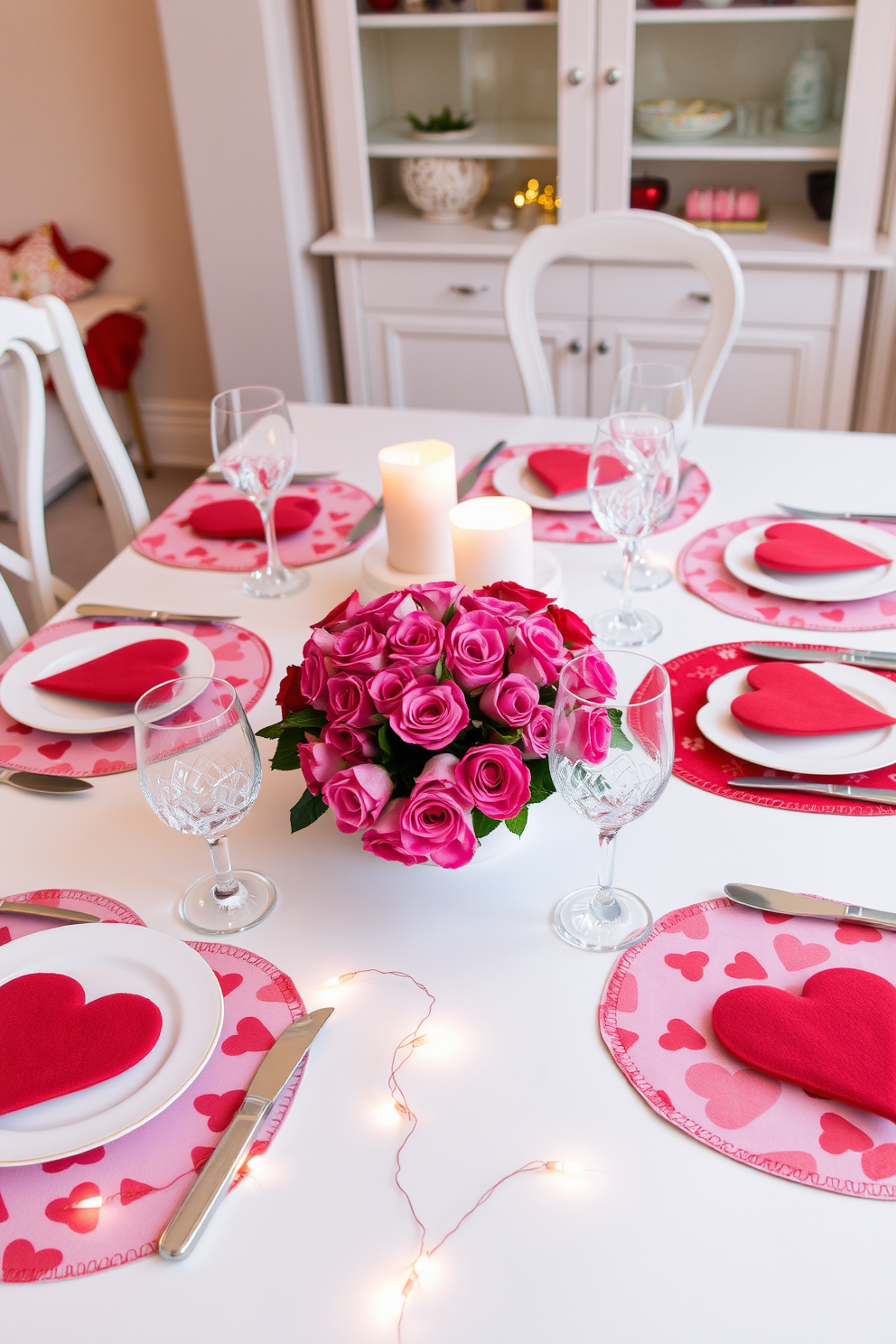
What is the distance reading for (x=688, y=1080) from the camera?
65cm

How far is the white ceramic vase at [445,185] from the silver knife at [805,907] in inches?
91.8

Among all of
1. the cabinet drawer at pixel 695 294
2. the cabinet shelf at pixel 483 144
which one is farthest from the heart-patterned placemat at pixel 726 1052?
the cabinet shelf at pixel 483 144

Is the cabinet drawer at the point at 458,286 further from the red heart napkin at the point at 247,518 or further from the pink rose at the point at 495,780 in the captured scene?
the pink rose at the point at 495,780

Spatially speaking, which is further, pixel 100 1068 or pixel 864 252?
pixel 864 252

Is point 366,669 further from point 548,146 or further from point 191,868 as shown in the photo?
point 548,146

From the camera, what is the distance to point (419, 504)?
105 cm

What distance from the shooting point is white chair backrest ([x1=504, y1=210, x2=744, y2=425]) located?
163 cm

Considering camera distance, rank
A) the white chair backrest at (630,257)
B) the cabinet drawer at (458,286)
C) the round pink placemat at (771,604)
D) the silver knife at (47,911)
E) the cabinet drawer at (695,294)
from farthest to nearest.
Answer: the cabinet drawer at (458,286), the cabinet drawer at (695,294), the white chair backrest at (630,257), the round pink placemat at (771,604), the silver knife at (47,911)

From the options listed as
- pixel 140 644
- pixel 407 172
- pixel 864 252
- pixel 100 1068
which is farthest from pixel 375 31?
pixel 100 1068

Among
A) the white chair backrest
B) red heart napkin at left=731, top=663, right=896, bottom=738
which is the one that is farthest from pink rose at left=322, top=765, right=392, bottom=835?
the white chair backrest

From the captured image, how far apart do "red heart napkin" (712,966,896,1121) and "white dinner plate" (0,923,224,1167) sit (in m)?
0.32

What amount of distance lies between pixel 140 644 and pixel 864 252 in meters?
1.99

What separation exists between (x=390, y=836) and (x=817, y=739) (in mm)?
404

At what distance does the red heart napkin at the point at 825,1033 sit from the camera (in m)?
0.62
